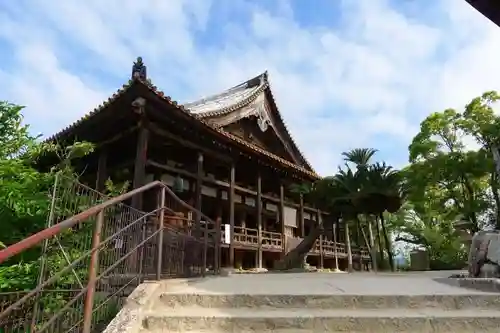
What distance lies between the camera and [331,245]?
18078 millimetres

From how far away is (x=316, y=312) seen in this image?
3.33 meters

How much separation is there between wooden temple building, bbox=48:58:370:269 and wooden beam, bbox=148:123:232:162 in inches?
1.2

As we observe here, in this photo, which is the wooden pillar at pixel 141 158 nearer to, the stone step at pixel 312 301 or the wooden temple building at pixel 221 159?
the wooden temple building at pixel 221 159

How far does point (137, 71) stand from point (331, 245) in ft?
41.6

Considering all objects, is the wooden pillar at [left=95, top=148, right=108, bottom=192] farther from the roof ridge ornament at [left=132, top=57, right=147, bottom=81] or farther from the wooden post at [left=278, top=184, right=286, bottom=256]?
the wooden post at [left=278, top=184, right=286, bottom=256]

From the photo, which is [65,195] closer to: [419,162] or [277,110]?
[277,110]

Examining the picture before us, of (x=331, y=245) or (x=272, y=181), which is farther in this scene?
(x=331, y=245)

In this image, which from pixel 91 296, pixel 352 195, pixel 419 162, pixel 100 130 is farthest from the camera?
pixel 419 162

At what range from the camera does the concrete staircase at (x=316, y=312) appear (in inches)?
121

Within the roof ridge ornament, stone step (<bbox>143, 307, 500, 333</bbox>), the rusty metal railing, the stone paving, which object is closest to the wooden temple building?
the roof ridge ornament

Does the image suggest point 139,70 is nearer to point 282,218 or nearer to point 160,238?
point 160,238

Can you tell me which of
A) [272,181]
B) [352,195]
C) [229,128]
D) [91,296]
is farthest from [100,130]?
[91,296]

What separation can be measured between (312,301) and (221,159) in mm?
9370

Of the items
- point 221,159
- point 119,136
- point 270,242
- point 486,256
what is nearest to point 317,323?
point 486,256
